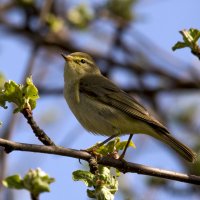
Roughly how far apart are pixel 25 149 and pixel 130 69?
169 inches

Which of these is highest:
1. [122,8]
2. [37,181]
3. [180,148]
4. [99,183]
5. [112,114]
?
[122,8]

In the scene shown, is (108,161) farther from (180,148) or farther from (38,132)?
(180,148)

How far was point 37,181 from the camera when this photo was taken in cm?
249

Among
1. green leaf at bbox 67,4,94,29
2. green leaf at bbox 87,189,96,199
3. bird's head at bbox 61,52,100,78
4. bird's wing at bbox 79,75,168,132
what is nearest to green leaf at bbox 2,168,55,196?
green leaf at bbox 87,189,96,199

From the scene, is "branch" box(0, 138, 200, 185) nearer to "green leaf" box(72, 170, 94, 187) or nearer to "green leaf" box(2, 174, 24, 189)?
"green leaf" box(72, 170, 94, 187)

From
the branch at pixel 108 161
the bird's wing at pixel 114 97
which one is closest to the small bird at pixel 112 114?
the bird's wing at pixel 114 97

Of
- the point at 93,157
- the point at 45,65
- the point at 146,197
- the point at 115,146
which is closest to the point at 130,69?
the point at 45,65

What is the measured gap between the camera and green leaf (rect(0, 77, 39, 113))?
10.7 feet

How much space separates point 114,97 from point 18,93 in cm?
200

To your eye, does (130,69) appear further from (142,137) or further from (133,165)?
(133,165)

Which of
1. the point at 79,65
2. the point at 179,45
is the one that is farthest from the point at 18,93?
Answer: the point at 79,65

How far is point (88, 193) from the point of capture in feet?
9.40

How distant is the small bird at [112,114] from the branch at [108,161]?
3.41 ft

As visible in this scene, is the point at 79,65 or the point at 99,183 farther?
the point at 79,65
